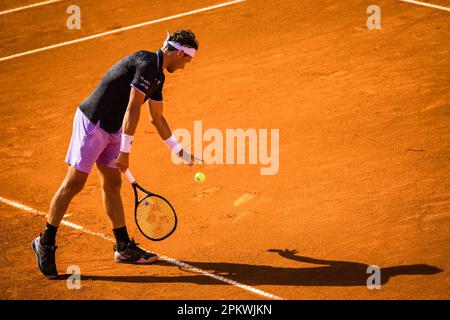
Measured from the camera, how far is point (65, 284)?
21.0ft

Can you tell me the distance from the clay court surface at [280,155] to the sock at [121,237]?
0.20 metres

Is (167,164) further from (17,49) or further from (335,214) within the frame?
(17,49)

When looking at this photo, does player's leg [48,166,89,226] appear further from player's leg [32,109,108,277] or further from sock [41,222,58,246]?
sock [41,222,58,246]

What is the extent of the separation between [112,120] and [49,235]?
1.19m

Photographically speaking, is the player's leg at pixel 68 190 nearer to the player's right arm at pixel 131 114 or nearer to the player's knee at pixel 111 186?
the player's knee at pixel 111 186

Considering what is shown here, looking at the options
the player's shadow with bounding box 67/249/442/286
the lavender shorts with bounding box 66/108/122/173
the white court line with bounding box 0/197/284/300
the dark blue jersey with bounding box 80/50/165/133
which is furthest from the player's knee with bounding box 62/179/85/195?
the white court line with bounding box 0/197/284/300

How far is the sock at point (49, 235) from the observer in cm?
633

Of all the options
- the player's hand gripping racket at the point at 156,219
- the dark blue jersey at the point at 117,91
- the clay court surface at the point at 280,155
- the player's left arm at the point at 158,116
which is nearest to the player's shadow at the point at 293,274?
the clay court surface at the point at 280,155

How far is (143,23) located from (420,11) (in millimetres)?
4847

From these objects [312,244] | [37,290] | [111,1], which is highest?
[111,1]

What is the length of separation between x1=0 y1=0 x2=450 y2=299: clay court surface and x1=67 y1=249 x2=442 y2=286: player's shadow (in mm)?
17

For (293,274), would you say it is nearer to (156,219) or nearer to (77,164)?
(156,219)

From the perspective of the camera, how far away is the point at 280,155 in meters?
8.39

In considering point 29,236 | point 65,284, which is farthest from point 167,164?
point 65,284
